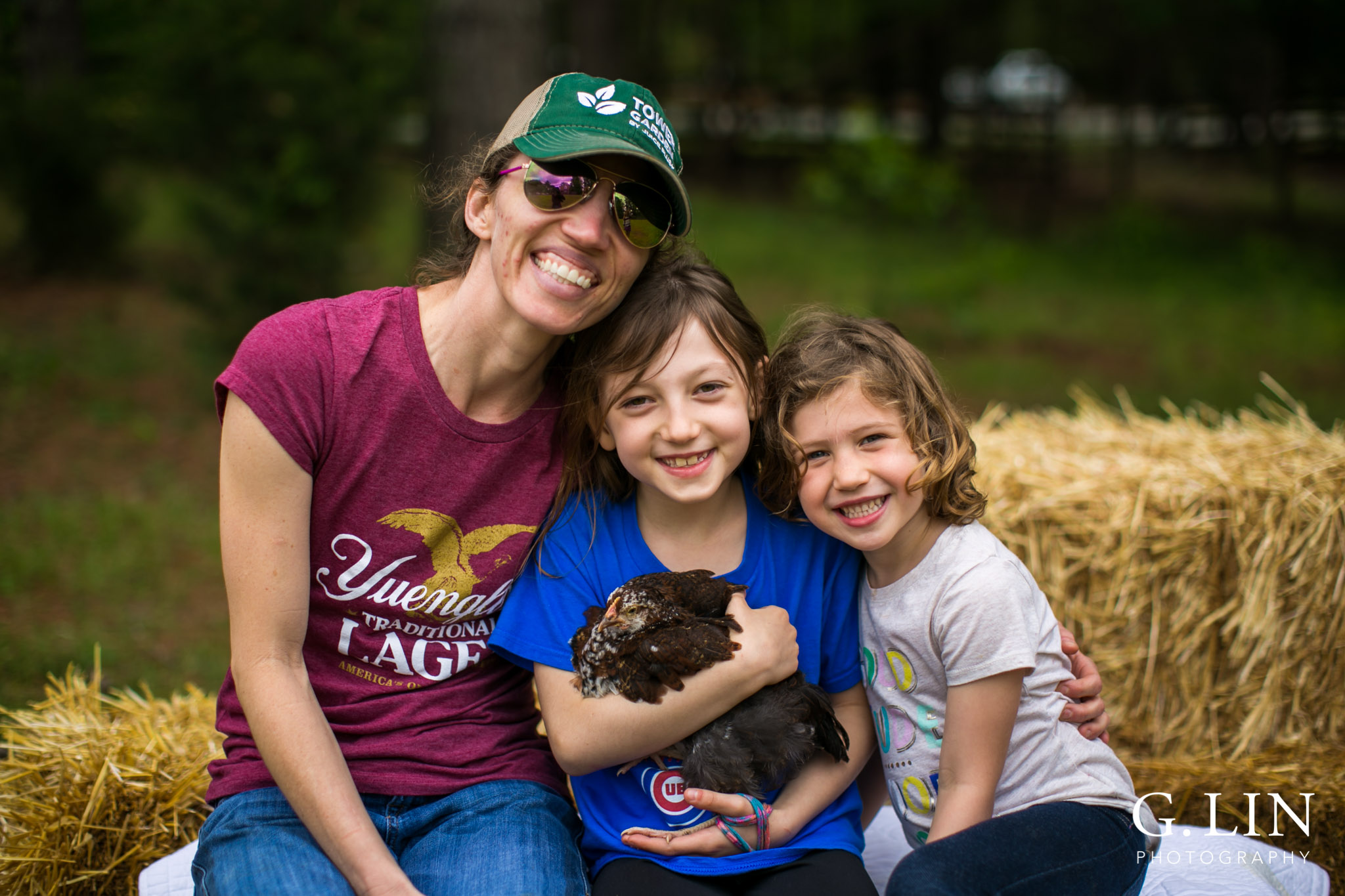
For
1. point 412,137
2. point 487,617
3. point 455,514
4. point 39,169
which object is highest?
point 412,137

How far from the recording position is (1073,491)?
3.68 m

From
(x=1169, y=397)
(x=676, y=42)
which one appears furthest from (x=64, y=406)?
(x=676, y=42)

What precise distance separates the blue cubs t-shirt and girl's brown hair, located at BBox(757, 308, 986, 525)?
0.15 metres

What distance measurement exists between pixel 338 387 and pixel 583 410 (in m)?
0.60

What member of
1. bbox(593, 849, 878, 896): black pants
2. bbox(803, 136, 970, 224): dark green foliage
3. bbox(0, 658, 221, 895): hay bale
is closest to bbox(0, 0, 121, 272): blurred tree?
bbox(0, 658, 221, 895): hay bale

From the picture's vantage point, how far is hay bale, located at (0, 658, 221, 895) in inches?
108

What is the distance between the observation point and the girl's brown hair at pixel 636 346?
238cm

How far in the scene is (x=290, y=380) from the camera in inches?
88.4

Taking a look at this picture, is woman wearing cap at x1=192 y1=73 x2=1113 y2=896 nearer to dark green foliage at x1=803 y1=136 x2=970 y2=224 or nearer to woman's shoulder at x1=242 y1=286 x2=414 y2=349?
woman's shoulder at x1=242 y1=286 x2=414 y2=349

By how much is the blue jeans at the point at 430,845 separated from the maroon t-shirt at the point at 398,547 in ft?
0.18

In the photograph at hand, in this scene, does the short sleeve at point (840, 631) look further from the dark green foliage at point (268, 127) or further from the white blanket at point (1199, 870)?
the dark green foliage at point (268, 127)

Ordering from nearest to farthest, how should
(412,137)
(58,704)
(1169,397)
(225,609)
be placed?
(58,704) < (225,609) < (1169,397) < (412,137)

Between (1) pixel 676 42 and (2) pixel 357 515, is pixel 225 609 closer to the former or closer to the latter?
(2) pixel 357 515


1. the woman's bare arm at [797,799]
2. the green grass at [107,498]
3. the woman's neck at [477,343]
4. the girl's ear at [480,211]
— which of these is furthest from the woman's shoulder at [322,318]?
the green grass at [107,498]
